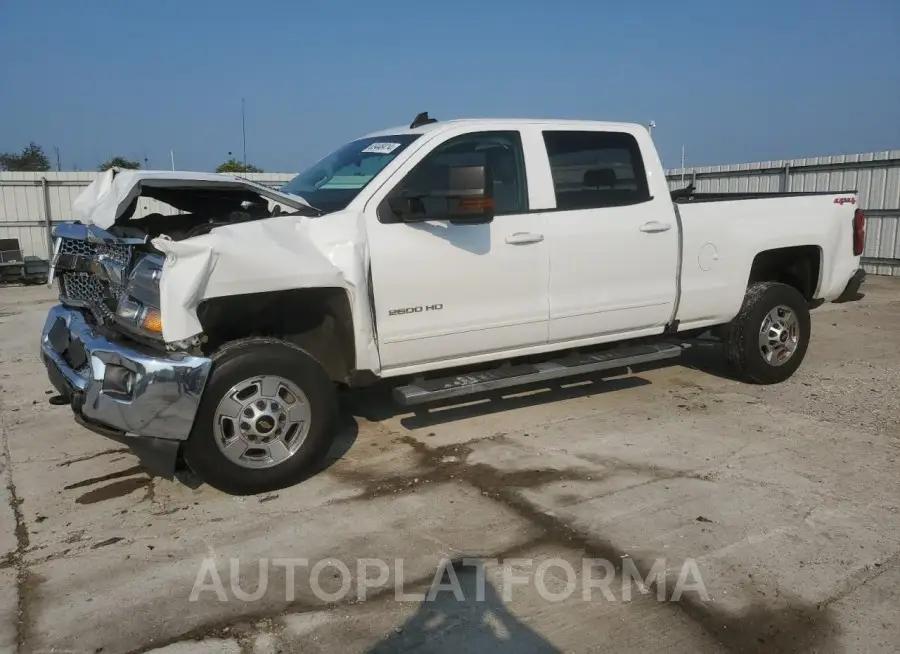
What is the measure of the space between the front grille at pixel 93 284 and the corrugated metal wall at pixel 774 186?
389 inches

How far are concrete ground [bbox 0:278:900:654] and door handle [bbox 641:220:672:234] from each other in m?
1.38

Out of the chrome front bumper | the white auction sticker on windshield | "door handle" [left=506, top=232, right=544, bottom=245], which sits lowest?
the chrome front bumper

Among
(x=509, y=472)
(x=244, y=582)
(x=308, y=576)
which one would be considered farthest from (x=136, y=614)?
(x=509, y=472)

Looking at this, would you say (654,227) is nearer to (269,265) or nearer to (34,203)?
(269,265)

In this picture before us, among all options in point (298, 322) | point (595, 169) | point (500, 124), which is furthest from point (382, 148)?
point (595, 169)

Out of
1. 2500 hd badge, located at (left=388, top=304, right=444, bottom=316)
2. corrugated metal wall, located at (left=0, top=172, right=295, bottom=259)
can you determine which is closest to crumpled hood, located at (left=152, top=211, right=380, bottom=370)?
2500 hd badge, located at (left=388, top=304, right=444, bottom=316)

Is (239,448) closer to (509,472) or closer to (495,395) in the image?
(509,472)

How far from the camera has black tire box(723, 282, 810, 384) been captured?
6090 mm

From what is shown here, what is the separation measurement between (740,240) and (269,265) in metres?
3.80

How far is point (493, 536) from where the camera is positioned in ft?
12.1

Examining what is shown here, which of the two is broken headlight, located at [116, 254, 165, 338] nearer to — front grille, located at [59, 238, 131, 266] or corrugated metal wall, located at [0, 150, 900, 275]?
front grille, located at [59, 238, 131, 266]

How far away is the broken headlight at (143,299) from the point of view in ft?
12.5

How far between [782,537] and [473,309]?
2188mm

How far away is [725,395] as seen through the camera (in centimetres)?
614
